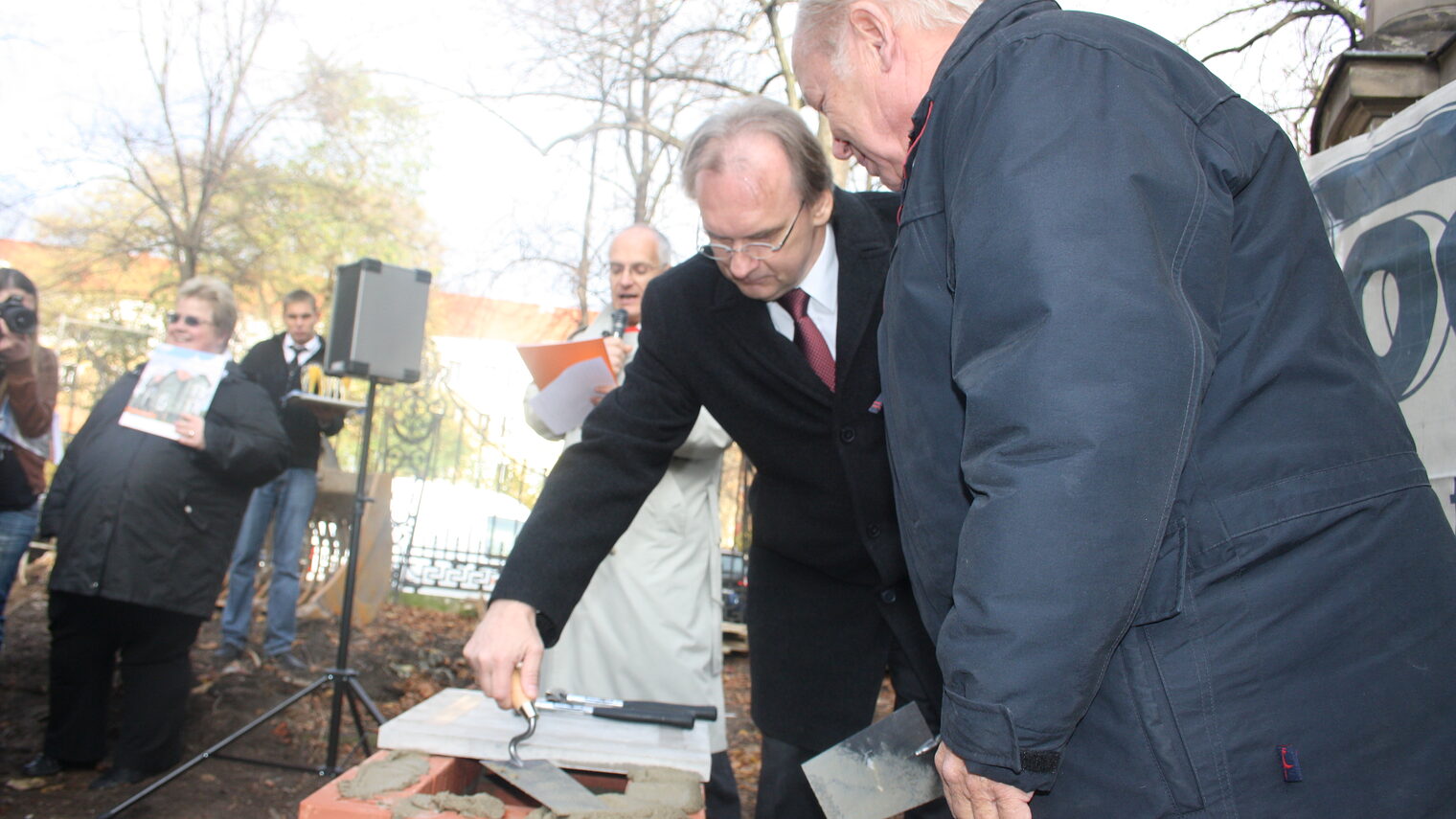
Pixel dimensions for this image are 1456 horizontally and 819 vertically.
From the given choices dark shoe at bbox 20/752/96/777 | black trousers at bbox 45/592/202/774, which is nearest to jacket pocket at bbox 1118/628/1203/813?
black trousers at bbox 45/592/202/774

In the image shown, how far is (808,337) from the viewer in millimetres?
2312

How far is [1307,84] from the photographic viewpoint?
8930mm

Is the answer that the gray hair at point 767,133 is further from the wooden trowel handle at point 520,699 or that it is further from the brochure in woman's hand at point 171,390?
the brochure in woman's hand at point 171,390

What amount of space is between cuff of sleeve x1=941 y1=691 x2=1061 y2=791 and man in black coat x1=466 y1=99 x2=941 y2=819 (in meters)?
1.00

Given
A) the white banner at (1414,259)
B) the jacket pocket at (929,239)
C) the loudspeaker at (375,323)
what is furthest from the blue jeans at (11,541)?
the white banner at (1414,259)

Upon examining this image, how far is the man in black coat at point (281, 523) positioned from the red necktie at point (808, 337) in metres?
4.08

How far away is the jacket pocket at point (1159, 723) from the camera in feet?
3.32

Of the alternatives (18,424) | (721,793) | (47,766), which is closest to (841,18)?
(721,793)

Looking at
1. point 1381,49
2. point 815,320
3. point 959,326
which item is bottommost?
point 959,326

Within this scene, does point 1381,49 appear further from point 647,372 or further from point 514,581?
point 514,581

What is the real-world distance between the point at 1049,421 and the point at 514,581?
117 cm

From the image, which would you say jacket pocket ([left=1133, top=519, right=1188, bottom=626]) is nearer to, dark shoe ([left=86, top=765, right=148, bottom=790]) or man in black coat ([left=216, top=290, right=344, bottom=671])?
dark shoe ([left=86, top=765, right=148, bottom=790])

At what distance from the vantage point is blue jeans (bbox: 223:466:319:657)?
220 inches

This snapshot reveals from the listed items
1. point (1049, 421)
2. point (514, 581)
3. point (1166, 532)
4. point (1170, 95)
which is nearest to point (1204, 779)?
point (1166, 532)
